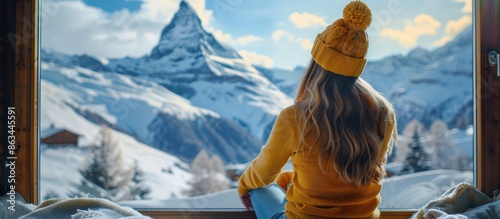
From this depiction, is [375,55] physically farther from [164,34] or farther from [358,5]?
[164,34]

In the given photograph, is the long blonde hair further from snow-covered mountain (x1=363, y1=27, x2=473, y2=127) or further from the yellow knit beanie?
snow-covered mountain (x1=363, y1=27, x2=473, y2=127)

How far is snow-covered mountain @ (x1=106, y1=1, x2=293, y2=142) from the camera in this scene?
220cm

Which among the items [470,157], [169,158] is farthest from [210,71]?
[470,157]

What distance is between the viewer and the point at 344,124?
1460mm

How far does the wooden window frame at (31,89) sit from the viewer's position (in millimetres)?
2041

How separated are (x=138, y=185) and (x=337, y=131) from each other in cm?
107

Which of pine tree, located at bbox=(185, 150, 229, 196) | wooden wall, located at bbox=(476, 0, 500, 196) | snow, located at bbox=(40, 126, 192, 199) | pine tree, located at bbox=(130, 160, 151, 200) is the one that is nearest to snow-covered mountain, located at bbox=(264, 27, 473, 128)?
wooden wall, located at bbox=(476, 0, 500, 196)

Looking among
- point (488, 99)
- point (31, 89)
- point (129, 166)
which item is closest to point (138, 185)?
point (129, 166)

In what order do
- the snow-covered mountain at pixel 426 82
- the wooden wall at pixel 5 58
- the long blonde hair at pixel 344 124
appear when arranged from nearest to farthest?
the long blonde hair at pixel 344 124
the wooden wall at pixel 5 58
the snow-covered mountain at pixel 426 82

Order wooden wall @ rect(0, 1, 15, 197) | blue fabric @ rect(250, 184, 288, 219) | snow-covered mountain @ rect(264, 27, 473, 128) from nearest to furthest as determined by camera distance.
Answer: blue fabric @ rect(250, 184, 288, 219)
wooden wall @ rect(0, 1, 15, 197)
snow-covered mountain @ rect(264, 27, 473, 128)

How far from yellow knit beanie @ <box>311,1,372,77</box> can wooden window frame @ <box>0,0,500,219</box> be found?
0.81 metres

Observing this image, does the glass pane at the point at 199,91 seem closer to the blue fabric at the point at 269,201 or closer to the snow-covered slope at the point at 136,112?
the snow-covered slope at the point at 136,112

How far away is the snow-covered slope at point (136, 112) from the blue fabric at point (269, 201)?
0.47 m

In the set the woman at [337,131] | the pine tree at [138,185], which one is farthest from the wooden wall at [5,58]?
the woman at [337,131]
